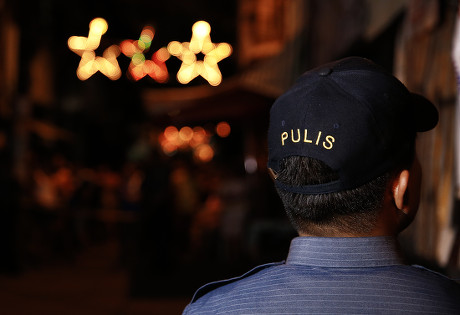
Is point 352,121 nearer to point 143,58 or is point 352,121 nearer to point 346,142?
point 346,142

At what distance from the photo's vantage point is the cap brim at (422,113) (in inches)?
61.2

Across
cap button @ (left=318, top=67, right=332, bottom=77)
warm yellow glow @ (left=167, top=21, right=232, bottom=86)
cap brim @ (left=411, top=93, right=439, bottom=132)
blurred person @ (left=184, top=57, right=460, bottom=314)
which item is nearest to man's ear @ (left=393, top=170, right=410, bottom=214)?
blurred person @ (left=184, top=57, right=460, bottom=314)

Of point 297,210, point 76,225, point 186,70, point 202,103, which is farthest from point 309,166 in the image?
point 76,225

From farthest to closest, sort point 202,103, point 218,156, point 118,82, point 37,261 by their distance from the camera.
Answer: point 218,156 → point 118,82 → point 37,261 → point 202,103

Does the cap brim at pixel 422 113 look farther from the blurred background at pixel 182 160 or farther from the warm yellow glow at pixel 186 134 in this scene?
the warm yellow glow at pixel 186 134

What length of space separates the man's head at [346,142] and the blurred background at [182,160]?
155cm

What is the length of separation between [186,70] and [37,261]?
4.88 meters

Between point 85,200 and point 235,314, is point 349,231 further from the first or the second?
point 85,200

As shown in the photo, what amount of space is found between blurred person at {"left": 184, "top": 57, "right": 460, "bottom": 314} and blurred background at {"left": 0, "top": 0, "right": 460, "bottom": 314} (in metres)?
1.57

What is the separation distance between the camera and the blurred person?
4.66 feet

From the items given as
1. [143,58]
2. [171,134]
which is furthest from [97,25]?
[171,134]

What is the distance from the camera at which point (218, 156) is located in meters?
35.9

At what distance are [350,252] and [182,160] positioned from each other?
12.7m

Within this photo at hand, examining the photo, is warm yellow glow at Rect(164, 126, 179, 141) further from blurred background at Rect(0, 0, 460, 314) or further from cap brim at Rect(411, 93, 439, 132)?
cap brim at Rect(411, 93, 439, 132)
